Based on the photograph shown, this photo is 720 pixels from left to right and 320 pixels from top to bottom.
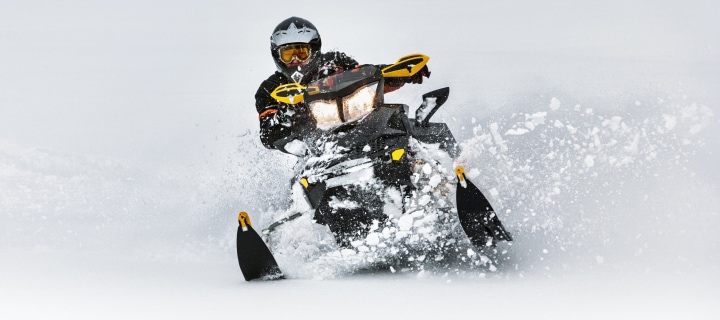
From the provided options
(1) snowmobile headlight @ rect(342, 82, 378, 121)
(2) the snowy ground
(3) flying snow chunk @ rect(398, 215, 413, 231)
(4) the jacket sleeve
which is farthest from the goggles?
(3) flying snow chunk @ rect(398, 215, 413, 231)

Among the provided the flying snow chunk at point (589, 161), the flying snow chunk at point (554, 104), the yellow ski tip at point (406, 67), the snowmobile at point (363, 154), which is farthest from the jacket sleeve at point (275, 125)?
the flying snow chunk at point (589, 161)

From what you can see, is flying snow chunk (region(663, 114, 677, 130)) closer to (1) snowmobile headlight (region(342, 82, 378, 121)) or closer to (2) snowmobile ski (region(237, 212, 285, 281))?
(1) snowmobile headlight (region(342, 82, 378, 121))

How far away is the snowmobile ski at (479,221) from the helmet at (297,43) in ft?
5.98

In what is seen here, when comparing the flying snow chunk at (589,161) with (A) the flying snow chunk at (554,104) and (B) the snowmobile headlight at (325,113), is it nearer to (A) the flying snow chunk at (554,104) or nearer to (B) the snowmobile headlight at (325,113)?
(A) the flying snow chunk at (554,104)

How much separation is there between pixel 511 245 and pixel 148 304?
244 cm

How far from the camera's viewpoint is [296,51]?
6035 mm

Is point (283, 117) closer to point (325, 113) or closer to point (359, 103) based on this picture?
point (325, 113)

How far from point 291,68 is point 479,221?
205 cm

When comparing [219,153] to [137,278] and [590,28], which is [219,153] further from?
[590,28]

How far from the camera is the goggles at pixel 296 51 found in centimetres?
603

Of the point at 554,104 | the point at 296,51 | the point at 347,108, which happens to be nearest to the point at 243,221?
the point at 347,108

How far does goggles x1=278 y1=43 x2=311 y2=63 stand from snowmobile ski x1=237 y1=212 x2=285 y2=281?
4.72 ft

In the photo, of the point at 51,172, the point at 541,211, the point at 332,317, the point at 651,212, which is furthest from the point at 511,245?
the point at 51,172

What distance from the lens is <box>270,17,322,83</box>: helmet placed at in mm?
6035
